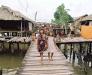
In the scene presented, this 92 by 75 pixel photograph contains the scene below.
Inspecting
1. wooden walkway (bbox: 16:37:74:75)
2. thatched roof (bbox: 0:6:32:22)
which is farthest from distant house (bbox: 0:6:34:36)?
wooden walkway (bbox: 16:37:74:75)

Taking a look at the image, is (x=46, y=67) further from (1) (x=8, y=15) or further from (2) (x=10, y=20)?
(1) (x=8, y=15)

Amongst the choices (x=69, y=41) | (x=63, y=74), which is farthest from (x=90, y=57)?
(x=63, y=74)

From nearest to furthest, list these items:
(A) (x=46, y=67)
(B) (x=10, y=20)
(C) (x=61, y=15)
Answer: (A) (x=46, y=67) < (B) (x=10, y=20) < (C) (x=61, y=15)

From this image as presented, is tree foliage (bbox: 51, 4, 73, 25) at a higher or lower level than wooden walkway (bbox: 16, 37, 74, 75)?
higher

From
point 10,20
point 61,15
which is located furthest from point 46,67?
point 61,15

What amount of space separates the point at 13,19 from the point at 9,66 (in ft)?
30.2

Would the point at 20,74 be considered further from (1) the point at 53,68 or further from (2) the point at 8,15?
(2) the point at 8,15

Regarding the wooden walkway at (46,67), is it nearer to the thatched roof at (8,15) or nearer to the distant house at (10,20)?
the thatched roof at (8,15)

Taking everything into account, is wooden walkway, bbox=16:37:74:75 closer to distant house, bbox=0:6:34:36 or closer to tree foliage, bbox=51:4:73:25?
distant house, bbox=0:6:34:36

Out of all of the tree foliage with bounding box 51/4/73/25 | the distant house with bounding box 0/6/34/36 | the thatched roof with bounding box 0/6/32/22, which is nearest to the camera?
the thatched roof with bounding box 0/6/32/22

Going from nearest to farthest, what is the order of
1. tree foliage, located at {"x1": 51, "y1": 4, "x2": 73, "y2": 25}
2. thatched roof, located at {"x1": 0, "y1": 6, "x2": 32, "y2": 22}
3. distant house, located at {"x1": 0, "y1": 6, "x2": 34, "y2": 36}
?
thatched roof, located at {"x1": 0, "y1": 6, "x2": 32, "y2": 22}
distant house, located at {"x1": 0, "y1": 6, "x2": 34, "y2": 36}
tree foliage, located at {"x1": 51, "y1": 4, "x2": 73, "y2": 25}

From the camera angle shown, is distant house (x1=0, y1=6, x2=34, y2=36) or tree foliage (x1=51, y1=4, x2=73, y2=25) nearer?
distant house (x1=0, y1=6, x2=34, y2=36)

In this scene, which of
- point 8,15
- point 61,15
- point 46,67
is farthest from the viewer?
point 61,15

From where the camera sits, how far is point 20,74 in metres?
13.4
